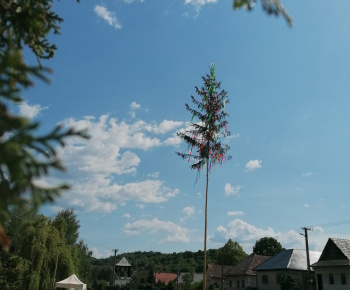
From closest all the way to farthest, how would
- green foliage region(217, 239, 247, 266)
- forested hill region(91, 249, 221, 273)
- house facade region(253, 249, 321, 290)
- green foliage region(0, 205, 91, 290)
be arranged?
green foliage region(0, 205, 91, 290), house facade region(253, 249, 321, 290), green foliage region(217, 239, 247, 266), forested hill region(91, 249, 221, 273)

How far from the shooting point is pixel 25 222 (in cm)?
3316

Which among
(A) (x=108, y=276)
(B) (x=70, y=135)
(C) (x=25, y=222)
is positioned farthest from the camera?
(A) (x=108, y=276)

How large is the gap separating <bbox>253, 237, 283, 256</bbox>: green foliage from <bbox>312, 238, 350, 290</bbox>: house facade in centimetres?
4131

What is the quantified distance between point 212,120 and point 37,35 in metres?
15.4

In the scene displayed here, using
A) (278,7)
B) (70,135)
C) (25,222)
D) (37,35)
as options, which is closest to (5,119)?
(70,135)

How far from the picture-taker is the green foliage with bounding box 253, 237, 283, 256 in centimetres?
8012

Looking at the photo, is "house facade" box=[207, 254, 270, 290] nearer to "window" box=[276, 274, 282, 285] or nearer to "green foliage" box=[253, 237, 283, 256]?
"window" box=[276, 274, 282, 285]

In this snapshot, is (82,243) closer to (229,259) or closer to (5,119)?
(229,259)

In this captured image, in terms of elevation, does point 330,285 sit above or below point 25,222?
below

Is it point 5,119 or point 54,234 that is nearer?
point 5,119

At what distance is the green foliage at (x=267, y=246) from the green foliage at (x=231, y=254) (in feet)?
12.1

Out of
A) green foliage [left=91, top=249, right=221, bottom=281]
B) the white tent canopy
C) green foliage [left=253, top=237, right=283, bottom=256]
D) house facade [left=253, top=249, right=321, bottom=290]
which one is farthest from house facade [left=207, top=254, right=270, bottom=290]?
green foliage [left=91, top=249, right=221, bottom=281]

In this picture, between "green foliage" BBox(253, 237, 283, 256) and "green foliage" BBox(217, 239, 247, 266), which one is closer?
"green foliage" BBox(217, 239, 247, 266)

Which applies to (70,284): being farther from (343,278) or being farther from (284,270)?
(284,270)
